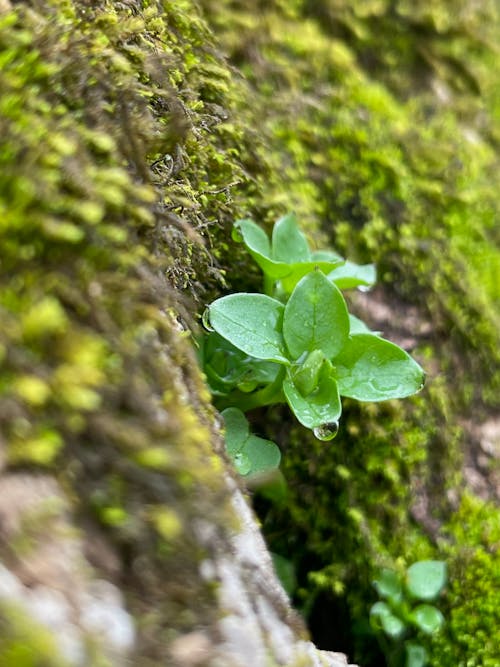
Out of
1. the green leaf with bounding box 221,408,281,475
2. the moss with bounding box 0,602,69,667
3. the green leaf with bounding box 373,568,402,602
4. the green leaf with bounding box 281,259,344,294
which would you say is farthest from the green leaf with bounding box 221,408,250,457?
the moss with bounding box 0,602,69,667

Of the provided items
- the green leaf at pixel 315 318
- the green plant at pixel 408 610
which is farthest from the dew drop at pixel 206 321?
the green plant at pixel 408 610

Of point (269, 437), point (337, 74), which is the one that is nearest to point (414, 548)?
point (269, 437)

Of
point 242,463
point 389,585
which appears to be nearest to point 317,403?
point 242,463

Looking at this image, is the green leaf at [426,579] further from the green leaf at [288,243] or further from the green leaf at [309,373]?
the green leaf at [288,243]

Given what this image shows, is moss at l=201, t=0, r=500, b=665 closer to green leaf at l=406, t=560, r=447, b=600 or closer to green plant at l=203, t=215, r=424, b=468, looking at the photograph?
green leaf at l=406, t=560, r=447, b=600

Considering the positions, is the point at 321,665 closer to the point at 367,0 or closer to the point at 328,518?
the point at 328,518

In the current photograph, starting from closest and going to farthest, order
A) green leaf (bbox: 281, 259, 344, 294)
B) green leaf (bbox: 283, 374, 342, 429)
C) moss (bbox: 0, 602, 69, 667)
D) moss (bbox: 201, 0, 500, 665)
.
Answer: moss (bbox: 0, 602, 69, 667)
green leaf (bbox: 283, 374, 342, 429)
green leaf (bbox: 281, 259, 344, 294)
moss (bbox: 201, 0, 500, 665)
